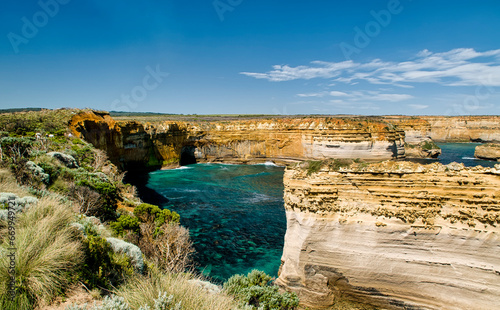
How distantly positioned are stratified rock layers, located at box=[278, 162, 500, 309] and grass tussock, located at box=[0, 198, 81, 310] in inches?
330

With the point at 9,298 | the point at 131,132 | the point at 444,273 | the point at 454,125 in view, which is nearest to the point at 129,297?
the point at 9,298

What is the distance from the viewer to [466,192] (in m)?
9.55

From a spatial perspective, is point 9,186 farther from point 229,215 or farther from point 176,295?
point 229,215

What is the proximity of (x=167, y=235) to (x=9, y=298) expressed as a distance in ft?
30.5

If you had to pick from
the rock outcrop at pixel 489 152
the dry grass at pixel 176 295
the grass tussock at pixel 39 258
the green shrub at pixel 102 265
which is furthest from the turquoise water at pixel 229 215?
the rock outcrop at pixel 489 152

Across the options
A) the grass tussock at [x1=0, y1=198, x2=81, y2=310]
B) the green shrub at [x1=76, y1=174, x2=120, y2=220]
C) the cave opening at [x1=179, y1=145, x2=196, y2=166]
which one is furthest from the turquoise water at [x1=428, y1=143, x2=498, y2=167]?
the grass tussock at [x1=0, y1=198, x2=81, y2=310]

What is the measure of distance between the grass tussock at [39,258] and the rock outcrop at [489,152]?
238 ft

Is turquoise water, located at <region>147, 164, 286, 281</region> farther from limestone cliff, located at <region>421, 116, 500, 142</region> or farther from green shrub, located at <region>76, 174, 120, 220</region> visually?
limestone cliff, located at <region>421, 116, 500, 142</region>

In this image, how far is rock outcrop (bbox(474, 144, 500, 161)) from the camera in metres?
54.2

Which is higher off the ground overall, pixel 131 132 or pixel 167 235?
pixel 131 132

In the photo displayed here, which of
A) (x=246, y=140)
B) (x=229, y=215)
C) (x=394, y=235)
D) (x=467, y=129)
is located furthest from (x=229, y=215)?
(x=467, y=129)

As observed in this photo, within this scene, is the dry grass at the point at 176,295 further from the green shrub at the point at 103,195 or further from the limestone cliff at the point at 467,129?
the limestone cliff at the point at 467,129

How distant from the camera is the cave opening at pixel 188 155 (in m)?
58.6

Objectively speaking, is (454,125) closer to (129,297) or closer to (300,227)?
(300,227)
